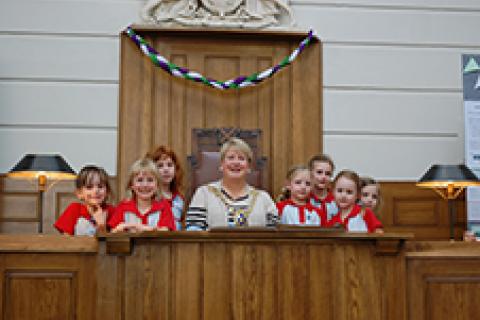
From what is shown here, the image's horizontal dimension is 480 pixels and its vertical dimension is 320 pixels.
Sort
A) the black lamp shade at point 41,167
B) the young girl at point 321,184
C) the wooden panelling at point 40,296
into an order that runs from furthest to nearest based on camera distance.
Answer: the black lamp shade at point 41,167, the young girl at point 321,184, the wooden panelling at point 40,296

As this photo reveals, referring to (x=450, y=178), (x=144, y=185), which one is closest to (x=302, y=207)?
(x=144, y=185)

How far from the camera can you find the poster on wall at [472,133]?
4980mm

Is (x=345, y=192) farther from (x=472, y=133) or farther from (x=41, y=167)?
(x=41, y=167)

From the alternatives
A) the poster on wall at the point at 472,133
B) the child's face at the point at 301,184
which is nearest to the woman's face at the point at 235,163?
the child's face at the point at 301,184

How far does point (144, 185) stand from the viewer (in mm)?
3451

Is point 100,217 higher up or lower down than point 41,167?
lower down

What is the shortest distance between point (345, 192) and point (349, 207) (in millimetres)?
107

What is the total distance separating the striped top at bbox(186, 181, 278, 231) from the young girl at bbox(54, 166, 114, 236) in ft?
1.70

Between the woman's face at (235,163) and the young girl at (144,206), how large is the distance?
393 mm

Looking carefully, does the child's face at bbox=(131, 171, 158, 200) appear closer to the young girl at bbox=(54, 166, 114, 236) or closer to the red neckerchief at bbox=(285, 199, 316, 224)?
the young girl at bbox=(54, 166, 114, 236)

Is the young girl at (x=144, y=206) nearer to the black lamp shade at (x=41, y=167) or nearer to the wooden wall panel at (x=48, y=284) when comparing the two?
the wooden wall panel at (x=48, y=284)

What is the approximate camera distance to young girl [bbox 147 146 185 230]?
13.3 feet

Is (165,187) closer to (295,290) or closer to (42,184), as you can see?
(42,184)

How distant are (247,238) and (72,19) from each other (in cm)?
301
